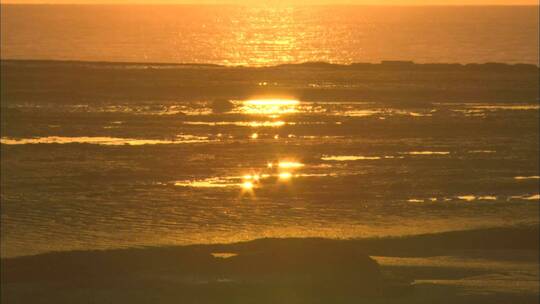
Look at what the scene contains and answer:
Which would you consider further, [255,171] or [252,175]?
[255,171]

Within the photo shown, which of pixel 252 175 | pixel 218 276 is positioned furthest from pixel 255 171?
pixel 218 276

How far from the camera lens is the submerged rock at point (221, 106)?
4186cm

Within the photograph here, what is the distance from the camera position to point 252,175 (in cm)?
2538

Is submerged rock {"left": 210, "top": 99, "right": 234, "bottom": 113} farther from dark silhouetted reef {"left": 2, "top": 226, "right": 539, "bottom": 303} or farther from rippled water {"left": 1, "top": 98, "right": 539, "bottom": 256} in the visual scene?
dark silhouetted reef {"left": 2, "top": 226, "right": 539, "bottom": 303}

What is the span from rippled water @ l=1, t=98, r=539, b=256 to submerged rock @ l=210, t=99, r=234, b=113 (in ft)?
5.63

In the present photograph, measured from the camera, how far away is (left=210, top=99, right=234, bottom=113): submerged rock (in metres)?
41.9

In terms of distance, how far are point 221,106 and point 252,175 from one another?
58.4ft

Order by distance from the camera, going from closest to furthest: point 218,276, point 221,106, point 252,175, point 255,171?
point 218,276, point 252,175, point 255,171, point 221,106

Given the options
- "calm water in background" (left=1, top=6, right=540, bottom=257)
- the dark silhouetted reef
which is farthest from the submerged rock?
the dark silhouetted reef

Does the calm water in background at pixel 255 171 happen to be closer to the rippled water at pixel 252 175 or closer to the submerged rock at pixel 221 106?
the rippled water at pixel 252 175

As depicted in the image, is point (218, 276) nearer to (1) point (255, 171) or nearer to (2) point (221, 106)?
(1) point (255, 171)

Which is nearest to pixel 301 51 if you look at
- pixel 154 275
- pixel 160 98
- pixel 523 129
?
pixel 160 98

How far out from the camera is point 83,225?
63.6 ft

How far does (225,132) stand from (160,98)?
Result: 13.5 m
